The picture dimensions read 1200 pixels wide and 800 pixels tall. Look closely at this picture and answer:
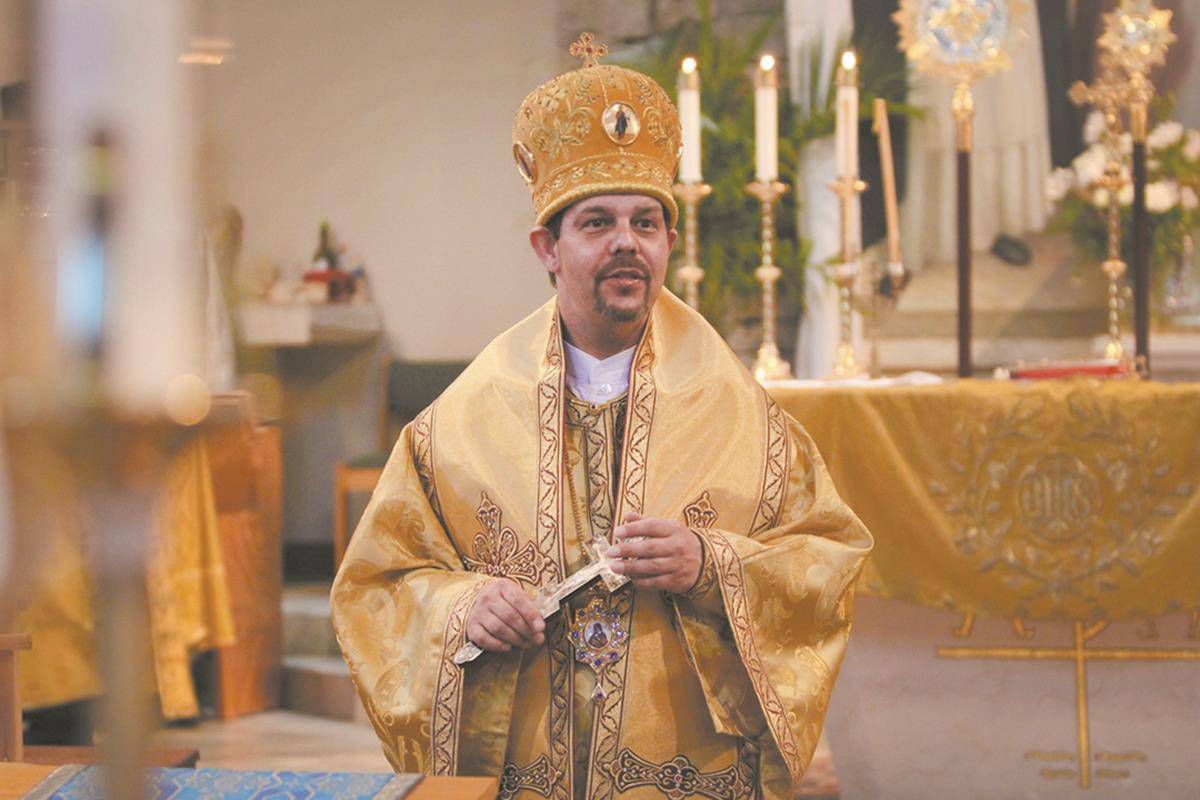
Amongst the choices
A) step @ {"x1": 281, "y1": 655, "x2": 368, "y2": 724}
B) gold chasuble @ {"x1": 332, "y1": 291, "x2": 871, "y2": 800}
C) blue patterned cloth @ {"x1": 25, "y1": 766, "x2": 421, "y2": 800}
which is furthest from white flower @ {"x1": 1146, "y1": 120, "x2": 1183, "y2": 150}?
blue patterned cloth @ {"x1": 25, "y1": 766, "x2": 421, "y2": 800}

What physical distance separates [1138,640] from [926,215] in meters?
2.49

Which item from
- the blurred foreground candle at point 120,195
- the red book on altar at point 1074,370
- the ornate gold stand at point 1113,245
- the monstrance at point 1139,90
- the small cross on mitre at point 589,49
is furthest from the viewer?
the ornate gold stand at point 1113,245

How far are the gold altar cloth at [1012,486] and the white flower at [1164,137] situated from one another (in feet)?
5.85

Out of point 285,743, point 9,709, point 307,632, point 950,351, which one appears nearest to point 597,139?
point 9,709

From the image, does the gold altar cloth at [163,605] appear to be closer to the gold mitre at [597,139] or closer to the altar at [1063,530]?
the gold mitre at [597,139]

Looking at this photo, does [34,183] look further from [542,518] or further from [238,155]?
[542,518]

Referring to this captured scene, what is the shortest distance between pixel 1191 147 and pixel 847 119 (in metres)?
1.81

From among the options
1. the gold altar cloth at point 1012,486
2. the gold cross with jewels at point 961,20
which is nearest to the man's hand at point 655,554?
the gold altar cloth at point 1012,486

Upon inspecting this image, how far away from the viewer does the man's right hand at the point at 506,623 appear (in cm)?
204

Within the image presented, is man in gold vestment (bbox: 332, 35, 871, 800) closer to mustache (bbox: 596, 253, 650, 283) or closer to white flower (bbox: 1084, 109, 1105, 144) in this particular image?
mustache (bbox: 596, 253, 650, 283)

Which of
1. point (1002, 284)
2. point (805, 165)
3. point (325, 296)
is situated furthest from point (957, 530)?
point (325, 296)

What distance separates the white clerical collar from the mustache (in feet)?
0.62

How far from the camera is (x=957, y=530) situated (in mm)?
3473

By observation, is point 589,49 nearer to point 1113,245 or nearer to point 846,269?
point 846,269
